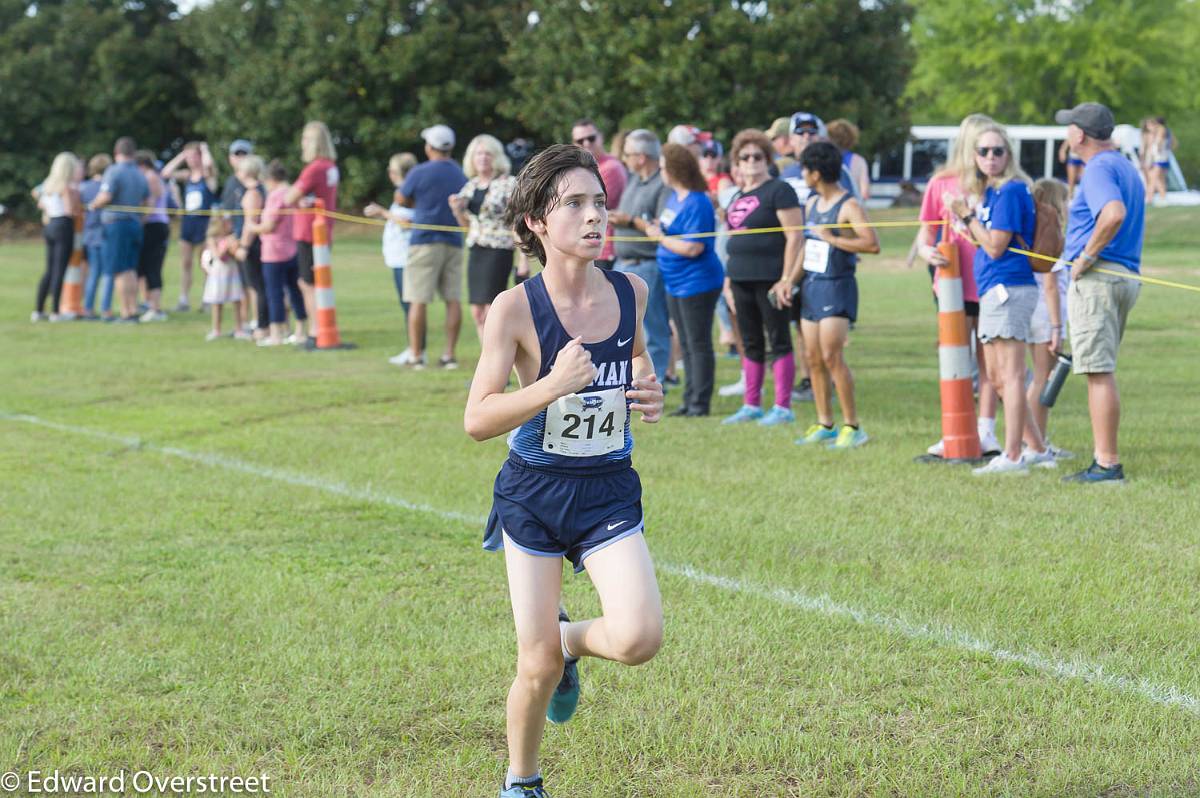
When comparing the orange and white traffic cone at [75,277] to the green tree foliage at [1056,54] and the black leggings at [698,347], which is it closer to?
the black leggings at [698,347]

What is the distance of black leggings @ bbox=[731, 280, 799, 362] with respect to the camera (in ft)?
34.6

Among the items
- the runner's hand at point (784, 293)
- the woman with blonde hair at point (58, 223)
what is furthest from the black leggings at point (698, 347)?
the woman with blonde hair at point (58, 223)

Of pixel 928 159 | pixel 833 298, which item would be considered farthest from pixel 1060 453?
pixel 928 159

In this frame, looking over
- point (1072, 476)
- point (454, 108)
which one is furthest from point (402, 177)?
point (454, 108)

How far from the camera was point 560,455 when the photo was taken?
3.98 m

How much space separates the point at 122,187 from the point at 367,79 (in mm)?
29162

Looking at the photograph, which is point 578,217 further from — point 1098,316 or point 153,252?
point 153,252

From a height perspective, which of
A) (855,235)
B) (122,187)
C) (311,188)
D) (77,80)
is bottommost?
(855,235)

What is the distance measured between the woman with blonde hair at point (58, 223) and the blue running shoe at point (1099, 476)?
47.6 feet

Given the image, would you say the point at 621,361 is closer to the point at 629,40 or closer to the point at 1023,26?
the point at 629,40

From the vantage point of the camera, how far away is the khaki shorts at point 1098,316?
8.02 metres

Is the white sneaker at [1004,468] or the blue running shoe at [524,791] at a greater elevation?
the white sneaker at [1004,468]

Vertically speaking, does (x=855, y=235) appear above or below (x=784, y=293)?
above

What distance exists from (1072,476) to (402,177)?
8837 millimetres
